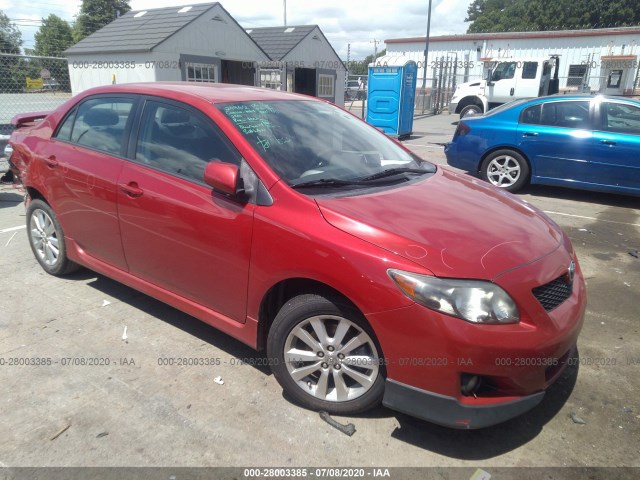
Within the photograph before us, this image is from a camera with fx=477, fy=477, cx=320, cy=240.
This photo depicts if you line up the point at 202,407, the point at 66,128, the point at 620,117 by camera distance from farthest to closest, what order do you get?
the point at 620,117 < the point at 66,128 < the point at 202,407

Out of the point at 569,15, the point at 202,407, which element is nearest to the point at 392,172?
the point at 202,407

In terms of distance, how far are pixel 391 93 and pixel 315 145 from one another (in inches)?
455

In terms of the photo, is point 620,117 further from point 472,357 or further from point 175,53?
point 175,53

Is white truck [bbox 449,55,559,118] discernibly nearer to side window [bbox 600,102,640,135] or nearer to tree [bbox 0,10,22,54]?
side window [bbox 600,102,640,135]

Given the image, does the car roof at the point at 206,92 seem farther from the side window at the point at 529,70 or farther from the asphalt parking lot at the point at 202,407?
the side window at the point at 529,70

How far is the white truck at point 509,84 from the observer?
18.2 meters

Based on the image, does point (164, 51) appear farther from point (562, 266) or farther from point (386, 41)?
point (386, 41)

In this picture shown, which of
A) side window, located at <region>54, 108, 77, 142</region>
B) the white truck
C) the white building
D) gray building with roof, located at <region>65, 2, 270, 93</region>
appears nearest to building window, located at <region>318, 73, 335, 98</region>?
gray building with roof, located at <region>65, 2, 270, 93</region>

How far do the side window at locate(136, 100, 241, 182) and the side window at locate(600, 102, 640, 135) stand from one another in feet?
20.3

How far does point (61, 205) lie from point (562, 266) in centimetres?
361

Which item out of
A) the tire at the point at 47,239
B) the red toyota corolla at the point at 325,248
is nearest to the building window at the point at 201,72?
the tire at the point at 47,239

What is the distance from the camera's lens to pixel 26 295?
395 cm

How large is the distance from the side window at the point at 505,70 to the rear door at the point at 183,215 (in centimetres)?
1833

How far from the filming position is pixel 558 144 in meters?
7.02
